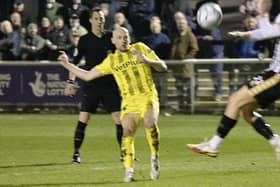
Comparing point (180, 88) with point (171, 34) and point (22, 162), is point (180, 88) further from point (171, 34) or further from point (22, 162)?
point (22, 162)

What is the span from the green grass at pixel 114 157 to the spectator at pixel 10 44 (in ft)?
9.16

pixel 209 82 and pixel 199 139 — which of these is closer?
pixel 199 139

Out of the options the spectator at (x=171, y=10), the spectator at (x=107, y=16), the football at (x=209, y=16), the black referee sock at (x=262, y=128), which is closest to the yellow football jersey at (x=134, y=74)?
the football at (x=209, y=16)

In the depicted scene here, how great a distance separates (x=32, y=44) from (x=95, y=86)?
9300 mm

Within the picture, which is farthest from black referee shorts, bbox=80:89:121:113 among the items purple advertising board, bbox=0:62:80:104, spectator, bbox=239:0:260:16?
spectator, bbox=239:0:260:16

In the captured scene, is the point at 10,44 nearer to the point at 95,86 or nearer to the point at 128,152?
the point at 95,86

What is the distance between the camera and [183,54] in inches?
876

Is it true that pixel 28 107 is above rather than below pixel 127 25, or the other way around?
below

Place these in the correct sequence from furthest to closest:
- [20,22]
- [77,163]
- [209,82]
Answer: [20,22] < [209,82] < [77,163]

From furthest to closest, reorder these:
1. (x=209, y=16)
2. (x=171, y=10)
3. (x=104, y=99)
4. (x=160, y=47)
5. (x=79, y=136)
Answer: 1. (x=171, y=10)
2. (x=160, y=47)
3. (x=104, y=99)
4. (x=79, y=136)
5. (x=209, y=16)

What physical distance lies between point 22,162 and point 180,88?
865cm

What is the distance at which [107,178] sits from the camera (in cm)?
1206

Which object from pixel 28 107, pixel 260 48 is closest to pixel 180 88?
pixel 260 48

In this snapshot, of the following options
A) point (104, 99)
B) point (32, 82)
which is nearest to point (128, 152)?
point (104, 99)
